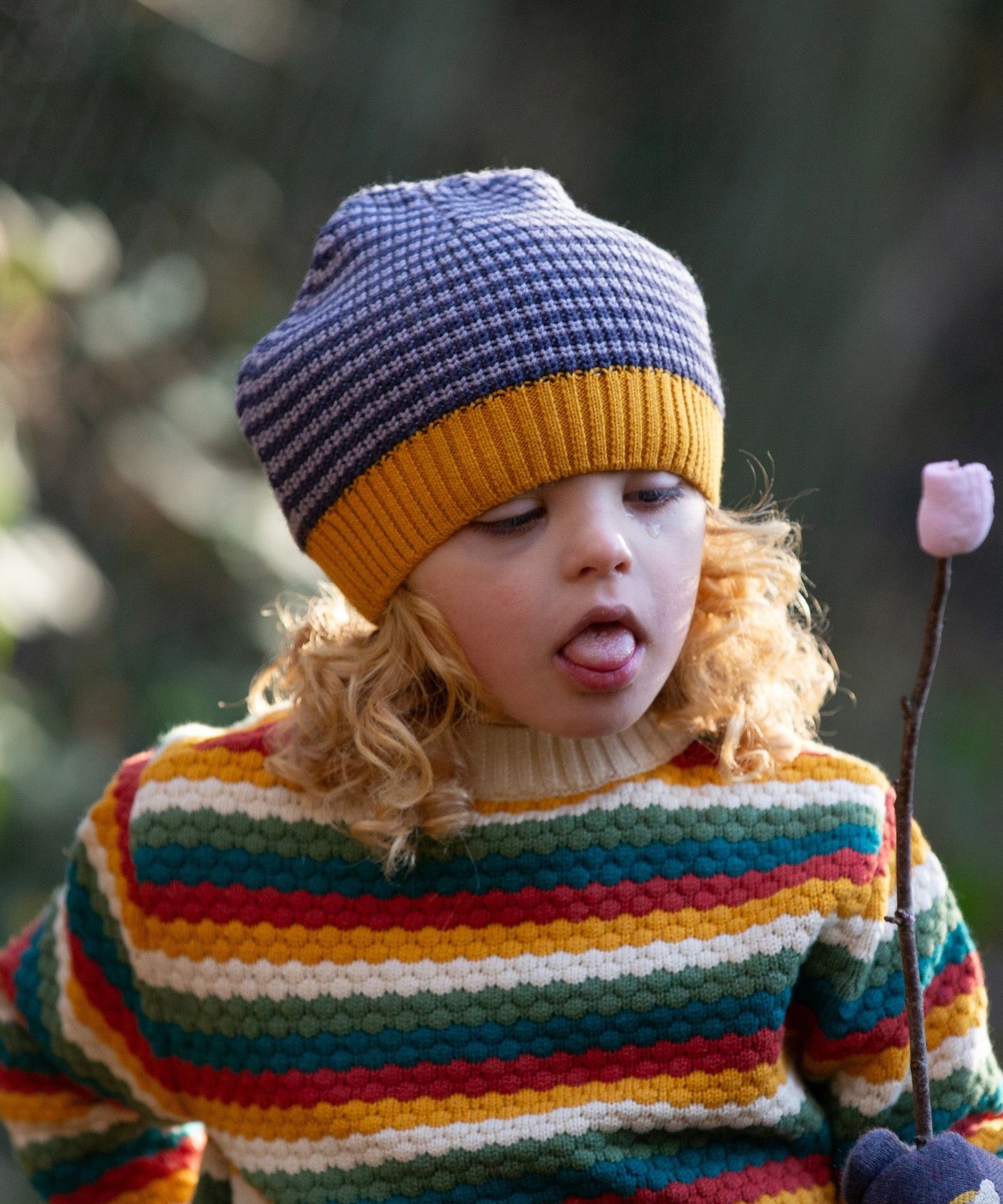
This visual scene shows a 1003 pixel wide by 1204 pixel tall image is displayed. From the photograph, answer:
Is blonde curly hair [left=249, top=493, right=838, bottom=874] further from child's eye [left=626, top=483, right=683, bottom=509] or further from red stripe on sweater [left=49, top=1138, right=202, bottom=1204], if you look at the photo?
red stripe on sweater [left=49, top=1138, right=202, bottom=1204]

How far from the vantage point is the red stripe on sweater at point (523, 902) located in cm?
105

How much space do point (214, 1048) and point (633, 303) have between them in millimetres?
→ 672

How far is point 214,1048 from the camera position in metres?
1.11

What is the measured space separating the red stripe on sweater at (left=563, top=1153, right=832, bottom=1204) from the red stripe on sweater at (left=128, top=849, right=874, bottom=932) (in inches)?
7.9

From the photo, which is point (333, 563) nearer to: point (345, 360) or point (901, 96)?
point (345, 360)

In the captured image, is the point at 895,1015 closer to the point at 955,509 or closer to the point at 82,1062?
the point at 955,509

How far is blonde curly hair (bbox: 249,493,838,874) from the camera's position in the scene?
3.50 feet

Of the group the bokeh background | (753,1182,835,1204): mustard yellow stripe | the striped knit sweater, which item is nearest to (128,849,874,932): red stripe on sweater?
the striped knit sweater

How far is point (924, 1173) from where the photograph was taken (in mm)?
857

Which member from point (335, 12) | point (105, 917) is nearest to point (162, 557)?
point (335, 12)

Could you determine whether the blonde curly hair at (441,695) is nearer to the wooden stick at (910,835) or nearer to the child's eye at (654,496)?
the child's eye at (654,496)

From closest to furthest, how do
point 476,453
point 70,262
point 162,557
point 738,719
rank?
point 476,453 → point 738,719 → point 70,262 → point 162,557

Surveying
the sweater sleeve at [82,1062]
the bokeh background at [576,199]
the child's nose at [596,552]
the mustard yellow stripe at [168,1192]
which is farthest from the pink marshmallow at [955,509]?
the bokeh background at [576,199]

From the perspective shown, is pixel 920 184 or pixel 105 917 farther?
pixel 920 184
